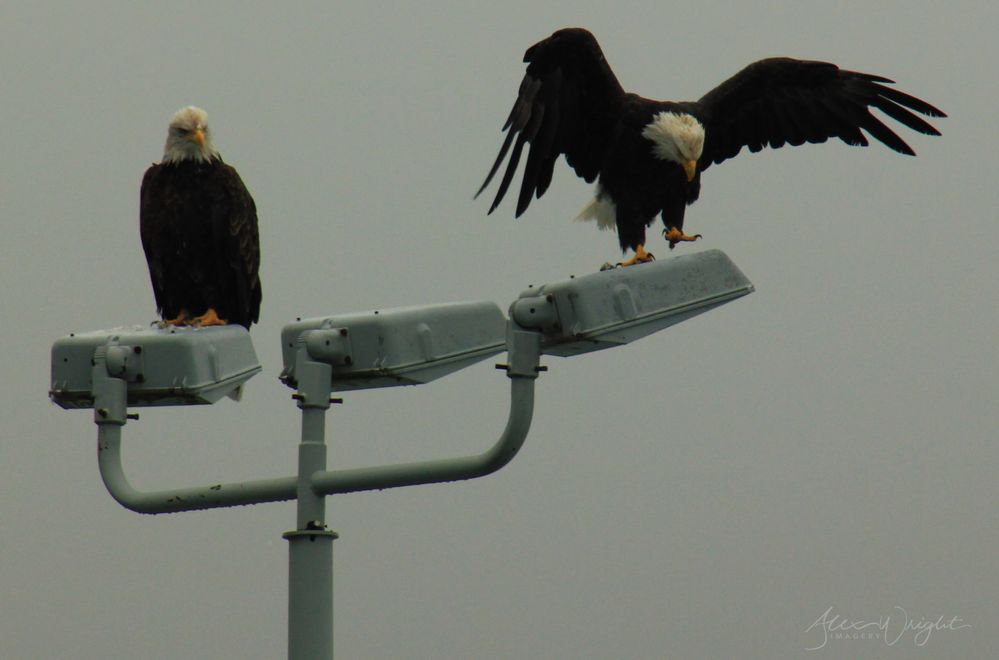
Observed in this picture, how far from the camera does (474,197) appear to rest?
608 centimetres

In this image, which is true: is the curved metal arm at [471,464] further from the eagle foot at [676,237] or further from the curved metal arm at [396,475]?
the eagle foot at [676,237]

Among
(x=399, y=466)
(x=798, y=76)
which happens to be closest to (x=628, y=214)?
(x=798, y=76)

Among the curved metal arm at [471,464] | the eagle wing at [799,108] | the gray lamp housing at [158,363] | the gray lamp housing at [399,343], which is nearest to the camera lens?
the curved metal arm at [471,464]

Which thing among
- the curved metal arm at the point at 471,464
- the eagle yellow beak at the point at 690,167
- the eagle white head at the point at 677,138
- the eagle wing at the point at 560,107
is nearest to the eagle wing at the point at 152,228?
the eagle wing at the point at 560,107

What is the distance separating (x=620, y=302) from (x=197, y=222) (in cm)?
457

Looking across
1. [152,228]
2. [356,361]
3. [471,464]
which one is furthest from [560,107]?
[471,464]

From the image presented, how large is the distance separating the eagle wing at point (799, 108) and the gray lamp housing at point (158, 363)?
432 centimetres

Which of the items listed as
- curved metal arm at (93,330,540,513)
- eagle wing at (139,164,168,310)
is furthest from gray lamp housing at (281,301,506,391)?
eagle wing at (139,164,168,310)

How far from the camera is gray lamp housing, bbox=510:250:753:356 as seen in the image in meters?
3.66

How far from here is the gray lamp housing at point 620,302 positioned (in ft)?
12.0

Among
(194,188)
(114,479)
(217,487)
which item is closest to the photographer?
(217,487)

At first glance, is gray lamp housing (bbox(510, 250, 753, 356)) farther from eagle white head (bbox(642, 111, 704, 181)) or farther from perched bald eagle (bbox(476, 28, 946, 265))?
eagle white head (bbox(642, 111, 704, 181))

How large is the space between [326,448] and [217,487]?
0.28 meters

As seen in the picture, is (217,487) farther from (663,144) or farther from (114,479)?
(663,144)
